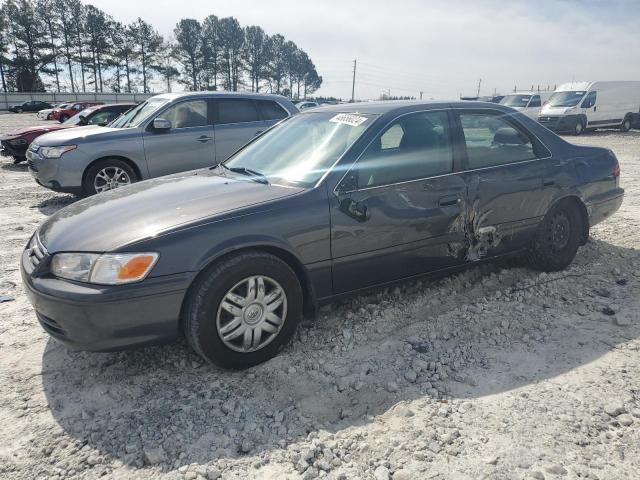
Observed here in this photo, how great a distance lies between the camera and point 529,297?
3951mm

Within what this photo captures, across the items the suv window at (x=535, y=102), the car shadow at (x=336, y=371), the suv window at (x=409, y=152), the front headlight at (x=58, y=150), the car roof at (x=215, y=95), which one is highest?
the suv window at (x=535, y=102)

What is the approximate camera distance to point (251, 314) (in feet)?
9.59

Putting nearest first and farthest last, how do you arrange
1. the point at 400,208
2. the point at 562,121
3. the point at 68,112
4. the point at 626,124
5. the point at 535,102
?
the point at 400,208
the point at 562,121
the point at 626,124
the point at 535,102
the point at 68,112

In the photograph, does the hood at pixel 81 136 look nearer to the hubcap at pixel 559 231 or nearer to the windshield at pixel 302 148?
the windshield at pixel 302 148

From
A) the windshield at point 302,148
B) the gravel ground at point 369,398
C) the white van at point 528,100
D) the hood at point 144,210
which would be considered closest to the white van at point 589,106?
the white van at point 528,100

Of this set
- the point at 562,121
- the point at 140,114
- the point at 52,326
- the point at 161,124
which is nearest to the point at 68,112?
the point at 140,114

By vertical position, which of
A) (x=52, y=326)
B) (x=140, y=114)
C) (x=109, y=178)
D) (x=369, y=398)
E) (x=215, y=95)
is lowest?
(x=369, y=398)

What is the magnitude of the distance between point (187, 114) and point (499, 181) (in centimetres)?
537

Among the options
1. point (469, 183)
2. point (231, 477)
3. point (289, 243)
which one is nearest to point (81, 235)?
point (289, 243)

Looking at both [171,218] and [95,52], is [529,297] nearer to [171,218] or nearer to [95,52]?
[171,218]

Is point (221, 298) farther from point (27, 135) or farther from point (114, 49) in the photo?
point (114, 49)

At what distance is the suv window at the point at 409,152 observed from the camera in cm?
336

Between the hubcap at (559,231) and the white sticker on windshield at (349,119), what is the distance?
2.01 metres

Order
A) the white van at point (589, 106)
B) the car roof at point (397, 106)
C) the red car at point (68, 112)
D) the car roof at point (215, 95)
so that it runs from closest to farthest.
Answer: the car roof at point (397, 106) → the car roof at point (215, 95) → the white van at point (589, 106) → the red car at point (68, 112)
